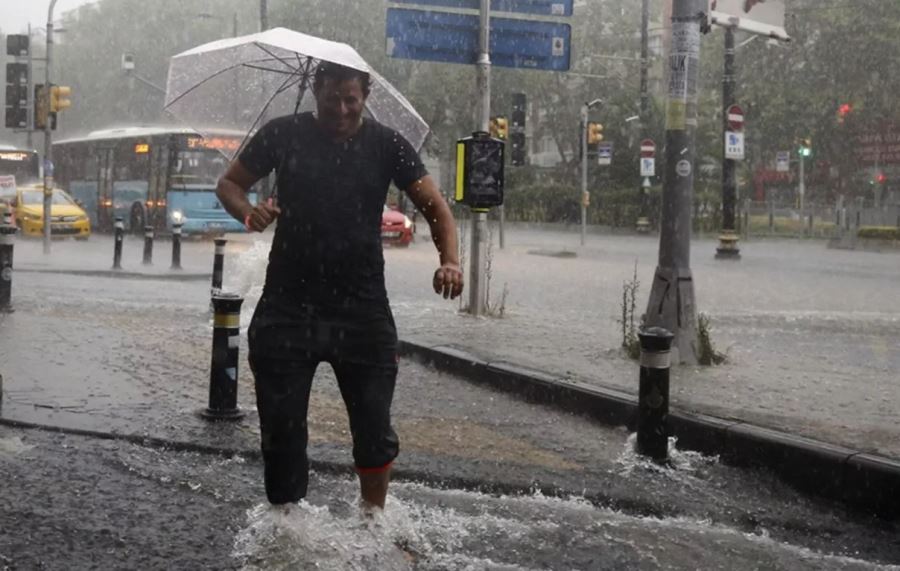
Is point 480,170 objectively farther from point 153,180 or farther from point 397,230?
point 153,180

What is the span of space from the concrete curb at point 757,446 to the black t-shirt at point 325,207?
2.91m

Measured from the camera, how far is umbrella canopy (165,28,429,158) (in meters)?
5.75

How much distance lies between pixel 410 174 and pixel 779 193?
61.0 metres

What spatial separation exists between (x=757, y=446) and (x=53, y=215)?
1168 inches

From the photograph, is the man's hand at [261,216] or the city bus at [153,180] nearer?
the man's hand at [261,216]

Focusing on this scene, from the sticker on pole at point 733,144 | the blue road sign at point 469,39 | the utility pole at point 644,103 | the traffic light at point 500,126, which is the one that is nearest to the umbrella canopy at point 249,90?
the blue road sign at point 469,39

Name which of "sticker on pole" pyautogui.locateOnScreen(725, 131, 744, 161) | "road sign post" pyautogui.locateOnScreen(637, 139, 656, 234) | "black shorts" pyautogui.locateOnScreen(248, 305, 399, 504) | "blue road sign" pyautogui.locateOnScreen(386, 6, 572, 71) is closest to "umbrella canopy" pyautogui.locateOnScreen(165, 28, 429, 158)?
"black shorts" pyautogui.locateOnScreen(248, 305, 399, 504)

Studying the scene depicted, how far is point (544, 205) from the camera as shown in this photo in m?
58.4

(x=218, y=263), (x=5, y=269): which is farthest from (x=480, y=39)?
(x=5, y=269)

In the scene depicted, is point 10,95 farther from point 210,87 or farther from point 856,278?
point 210,87

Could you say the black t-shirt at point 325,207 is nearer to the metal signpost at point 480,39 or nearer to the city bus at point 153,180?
the metal signpost at point 480,39

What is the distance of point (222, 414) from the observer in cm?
728

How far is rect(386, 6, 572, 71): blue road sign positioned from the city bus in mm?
18084

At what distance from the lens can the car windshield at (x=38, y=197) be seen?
115 feet
